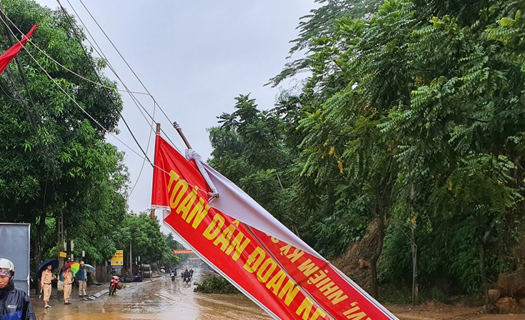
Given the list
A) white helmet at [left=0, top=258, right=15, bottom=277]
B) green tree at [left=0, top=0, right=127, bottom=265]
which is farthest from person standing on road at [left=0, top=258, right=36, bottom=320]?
green tree at [left=0, top=0, right=127, bottom=265]

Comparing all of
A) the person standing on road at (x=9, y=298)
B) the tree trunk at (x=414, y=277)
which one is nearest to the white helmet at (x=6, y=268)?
the person standing on road at (x=9, y=298)

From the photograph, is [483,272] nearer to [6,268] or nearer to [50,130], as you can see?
[6,268]

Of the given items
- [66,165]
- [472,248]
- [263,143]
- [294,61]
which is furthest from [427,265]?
[66,165]

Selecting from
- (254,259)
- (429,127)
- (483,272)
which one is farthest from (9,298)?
(483,272)

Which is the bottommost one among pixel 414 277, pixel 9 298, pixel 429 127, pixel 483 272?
pixel 414 277

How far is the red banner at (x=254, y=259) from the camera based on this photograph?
3.71 metres

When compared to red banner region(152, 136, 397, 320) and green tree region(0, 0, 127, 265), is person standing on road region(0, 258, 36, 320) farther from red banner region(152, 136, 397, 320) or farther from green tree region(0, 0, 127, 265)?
green tree region(0, 0, 127, 265)

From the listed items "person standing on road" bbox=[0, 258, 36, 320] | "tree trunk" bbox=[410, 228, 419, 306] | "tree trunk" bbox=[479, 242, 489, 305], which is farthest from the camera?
"tree trunk" bbox=[410, 228, 419, 306]

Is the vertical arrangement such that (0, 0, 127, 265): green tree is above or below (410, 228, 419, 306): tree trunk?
above

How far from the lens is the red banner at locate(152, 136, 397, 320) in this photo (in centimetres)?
371

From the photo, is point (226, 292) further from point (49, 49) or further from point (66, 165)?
point (49, 49)

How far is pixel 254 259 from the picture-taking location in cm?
394

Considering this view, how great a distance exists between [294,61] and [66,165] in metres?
11.0

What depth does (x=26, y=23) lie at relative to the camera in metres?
19.9
